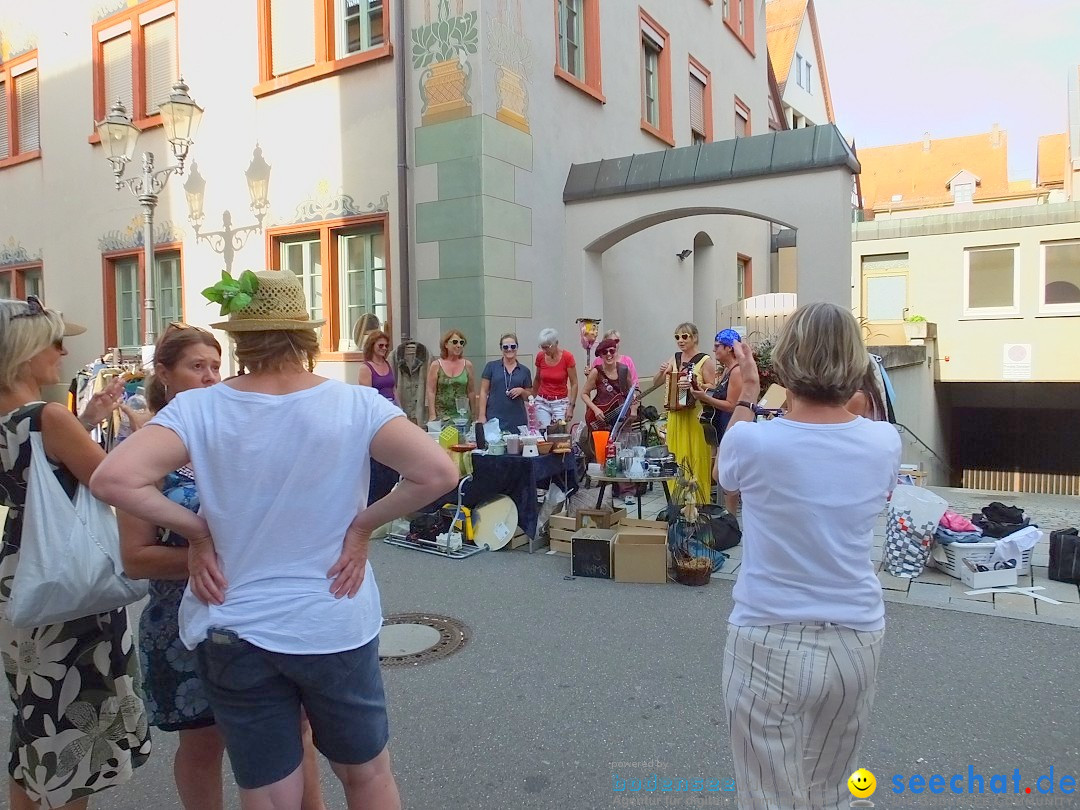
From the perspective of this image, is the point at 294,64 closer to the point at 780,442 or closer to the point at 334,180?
the point at 334,180

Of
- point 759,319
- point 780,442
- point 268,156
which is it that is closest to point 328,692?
point 780,442

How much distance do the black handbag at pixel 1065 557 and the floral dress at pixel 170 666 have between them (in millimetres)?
5232

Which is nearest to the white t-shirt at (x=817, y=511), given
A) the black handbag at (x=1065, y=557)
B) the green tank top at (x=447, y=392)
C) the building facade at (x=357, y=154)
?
the black handbag at (x=1065, y=557)

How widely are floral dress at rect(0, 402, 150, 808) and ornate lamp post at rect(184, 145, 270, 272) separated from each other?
853cm

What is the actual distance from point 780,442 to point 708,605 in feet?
10.8

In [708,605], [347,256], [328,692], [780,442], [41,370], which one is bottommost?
[708,605]

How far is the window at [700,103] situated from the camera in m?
14.1

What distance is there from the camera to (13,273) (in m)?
13.3

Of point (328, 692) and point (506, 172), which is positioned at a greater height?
point (506, 172)

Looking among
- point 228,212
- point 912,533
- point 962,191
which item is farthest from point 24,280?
point 962,191

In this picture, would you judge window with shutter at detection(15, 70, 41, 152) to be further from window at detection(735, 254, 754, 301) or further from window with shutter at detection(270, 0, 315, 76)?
window at detection(735, 254, 754, 301)

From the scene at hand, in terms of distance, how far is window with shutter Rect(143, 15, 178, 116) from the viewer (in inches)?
427

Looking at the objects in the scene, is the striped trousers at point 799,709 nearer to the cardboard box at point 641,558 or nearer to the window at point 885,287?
the cardboard box at point 641,558

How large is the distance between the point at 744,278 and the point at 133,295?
38.4 feet
